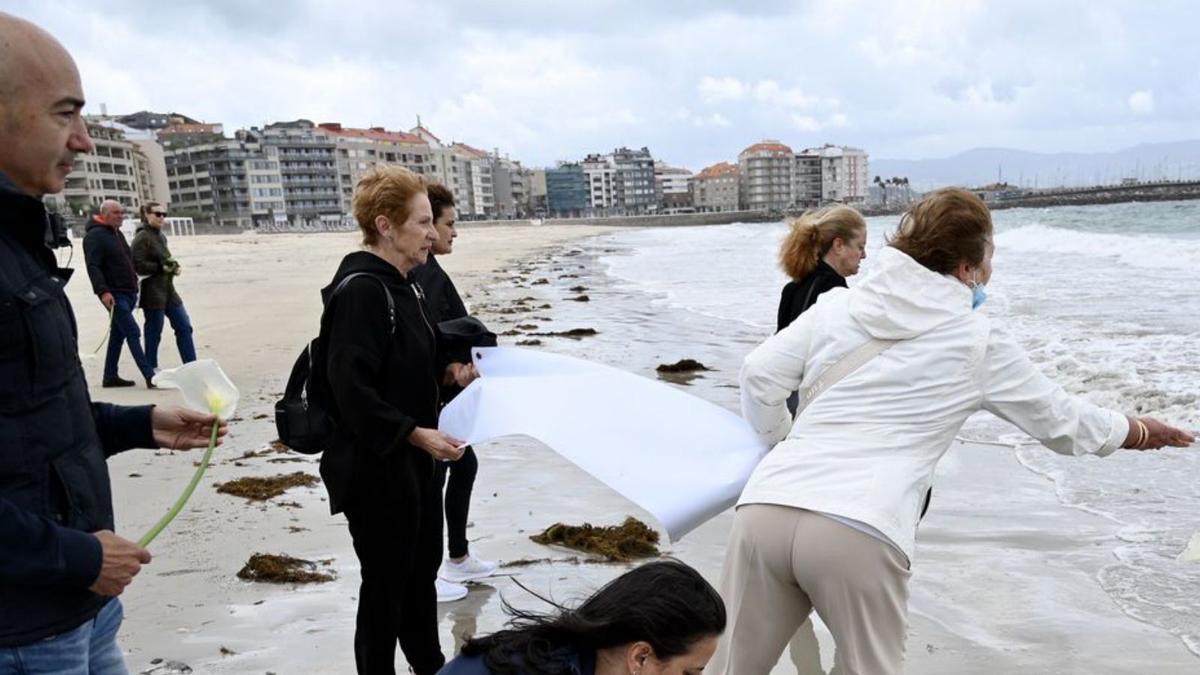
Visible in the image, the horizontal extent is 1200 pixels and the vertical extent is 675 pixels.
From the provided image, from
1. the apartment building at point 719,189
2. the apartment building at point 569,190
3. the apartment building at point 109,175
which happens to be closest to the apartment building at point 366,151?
the apartment building at point 109,175

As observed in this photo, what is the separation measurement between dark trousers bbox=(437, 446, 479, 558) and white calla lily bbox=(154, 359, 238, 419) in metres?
2.04

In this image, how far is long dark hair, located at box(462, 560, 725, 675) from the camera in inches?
68.6

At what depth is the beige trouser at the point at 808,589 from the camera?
224 cm

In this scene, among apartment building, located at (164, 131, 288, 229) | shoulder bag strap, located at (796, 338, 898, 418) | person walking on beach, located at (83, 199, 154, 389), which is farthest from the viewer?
apartment building, located at (164, 131, 288, 229)

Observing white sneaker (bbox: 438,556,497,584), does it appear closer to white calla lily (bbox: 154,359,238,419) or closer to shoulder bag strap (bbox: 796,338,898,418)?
white calla lily (bbox: 154,359,238,419)

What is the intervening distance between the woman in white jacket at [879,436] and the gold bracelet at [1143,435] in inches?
3.5

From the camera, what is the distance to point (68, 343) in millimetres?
1765

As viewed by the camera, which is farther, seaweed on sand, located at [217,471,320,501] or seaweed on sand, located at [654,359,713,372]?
seaweed on sand, located at [654,359,713,372]

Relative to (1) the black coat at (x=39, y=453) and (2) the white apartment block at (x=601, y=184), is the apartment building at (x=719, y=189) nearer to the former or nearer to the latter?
(2) the white apartment block at (x=601, y=184)

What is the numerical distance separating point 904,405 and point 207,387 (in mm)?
1913

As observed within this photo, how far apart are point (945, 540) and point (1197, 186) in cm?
14804

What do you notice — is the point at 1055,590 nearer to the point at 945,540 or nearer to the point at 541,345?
the point at 945,540

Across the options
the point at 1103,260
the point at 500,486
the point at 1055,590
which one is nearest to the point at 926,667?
the point at 1055,590

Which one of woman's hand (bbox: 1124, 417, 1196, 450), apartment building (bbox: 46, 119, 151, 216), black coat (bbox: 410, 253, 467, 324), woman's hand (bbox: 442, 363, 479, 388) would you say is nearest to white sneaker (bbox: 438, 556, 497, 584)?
black coat (bbox: 410, 253, 467, 324)
